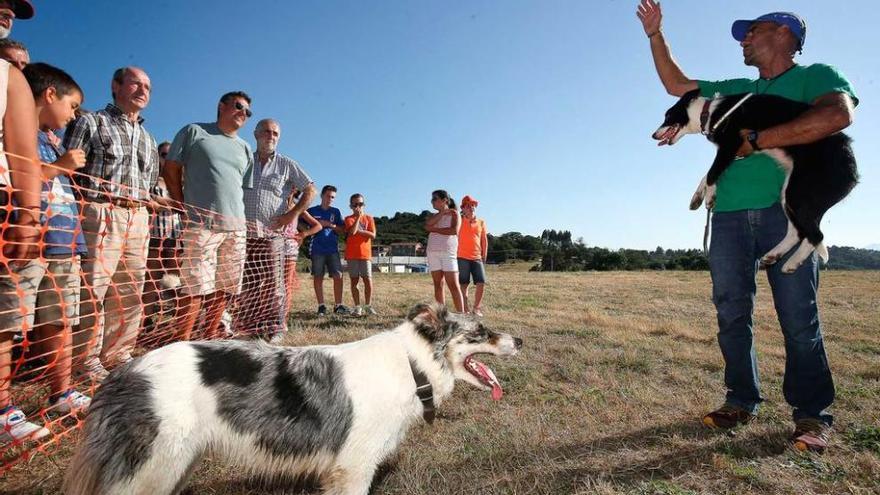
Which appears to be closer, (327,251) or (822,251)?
(822,251)

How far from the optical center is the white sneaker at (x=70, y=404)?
108 inches

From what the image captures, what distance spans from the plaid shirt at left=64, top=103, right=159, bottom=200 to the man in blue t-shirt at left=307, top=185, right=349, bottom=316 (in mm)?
4101

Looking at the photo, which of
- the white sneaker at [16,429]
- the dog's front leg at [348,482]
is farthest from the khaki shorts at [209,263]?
the dog's front leg at [348,482]

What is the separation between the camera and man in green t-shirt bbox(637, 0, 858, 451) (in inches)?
100

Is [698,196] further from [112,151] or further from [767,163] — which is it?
[112,151]

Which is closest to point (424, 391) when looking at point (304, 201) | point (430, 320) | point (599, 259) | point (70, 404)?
point (430, 320)

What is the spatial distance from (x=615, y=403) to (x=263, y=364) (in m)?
2.83

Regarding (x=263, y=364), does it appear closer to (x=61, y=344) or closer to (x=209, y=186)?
(x=61, y=344)

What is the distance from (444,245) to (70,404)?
4.96 meters

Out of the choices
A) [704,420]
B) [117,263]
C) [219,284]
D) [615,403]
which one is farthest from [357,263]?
[704,420]

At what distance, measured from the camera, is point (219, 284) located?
4.12 metres

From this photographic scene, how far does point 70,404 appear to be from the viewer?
279cm

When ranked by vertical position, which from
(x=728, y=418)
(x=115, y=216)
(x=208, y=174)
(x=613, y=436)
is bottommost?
(x=613, y=436)

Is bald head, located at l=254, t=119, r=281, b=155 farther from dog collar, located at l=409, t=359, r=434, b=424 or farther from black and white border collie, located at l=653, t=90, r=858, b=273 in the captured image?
black and white border collie, located at l=653, t=90, r=858, b=273
